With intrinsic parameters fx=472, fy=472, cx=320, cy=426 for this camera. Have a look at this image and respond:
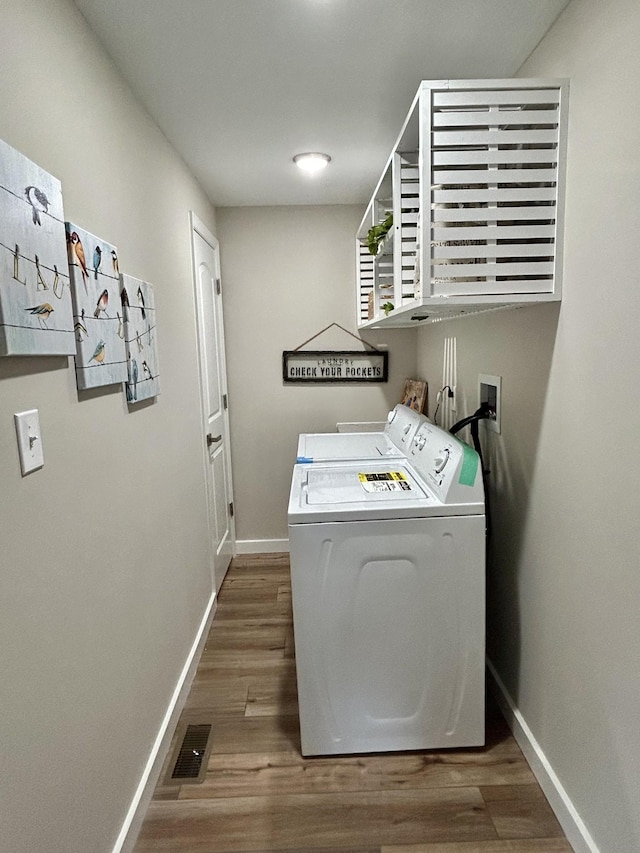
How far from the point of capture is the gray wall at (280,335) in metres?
3.01

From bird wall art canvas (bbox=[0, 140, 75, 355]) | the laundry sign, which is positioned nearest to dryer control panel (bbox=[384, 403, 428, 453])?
the laundry sign

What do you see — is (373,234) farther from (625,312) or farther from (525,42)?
(625,312)

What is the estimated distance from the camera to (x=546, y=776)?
1499 mm

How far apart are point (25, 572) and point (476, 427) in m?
1.57

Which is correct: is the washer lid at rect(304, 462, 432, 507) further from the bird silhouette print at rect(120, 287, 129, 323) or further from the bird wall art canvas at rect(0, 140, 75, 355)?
the bird wall art canvas at rect(0, 140, 75, 355)

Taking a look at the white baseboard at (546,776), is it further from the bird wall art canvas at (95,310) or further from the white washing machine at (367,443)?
the bird wall art canvas at (95,310)

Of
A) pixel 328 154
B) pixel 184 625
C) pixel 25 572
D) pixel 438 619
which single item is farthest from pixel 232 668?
pixel 328 154

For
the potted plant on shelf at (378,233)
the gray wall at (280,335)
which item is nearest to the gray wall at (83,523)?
the potted plant on shelf at (378,233)

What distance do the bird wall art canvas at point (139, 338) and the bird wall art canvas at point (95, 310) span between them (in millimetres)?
41

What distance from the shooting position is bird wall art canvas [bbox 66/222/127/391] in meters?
1.15

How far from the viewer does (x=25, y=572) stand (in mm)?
945

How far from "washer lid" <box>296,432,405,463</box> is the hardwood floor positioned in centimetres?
105

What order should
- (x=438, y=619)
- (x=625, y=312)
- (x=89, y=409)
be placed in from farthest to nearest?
(x=438, y=619) < (x=89, y=409) < (x=625, y=312)

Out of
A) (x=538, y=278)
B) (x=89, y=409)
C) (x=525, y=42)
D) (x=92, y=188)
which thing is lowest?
(x=89, y=409)
